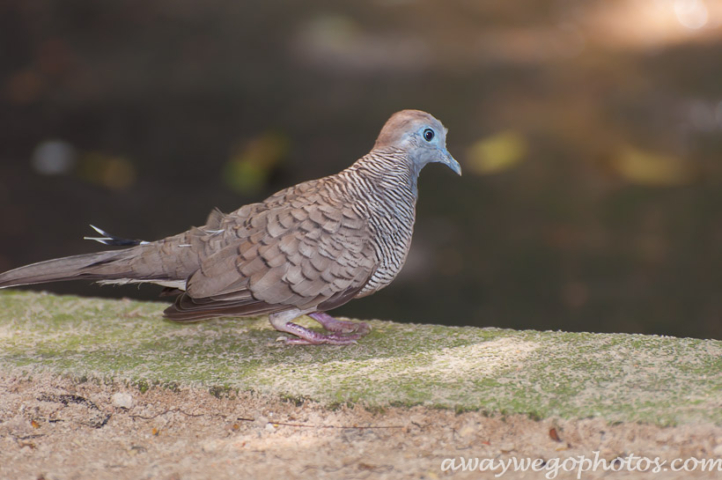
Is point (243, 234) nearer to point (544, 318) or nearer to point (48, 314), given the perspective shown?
point (48, 314)

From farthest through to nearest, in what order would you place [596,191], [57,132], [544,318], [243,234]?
[57,132] < [596,191] < [544,318] < [243,234]

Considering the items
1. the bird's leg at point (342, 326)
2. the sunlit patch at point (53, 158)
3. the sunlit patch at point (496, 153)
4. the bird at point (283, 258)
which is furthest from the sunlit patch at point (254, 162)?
the bird at point (283, 258)

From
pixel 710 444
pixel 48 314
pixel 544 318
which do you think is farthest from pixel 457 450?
pixel 544 318

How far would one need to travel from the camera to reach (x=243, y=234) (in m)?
3.24

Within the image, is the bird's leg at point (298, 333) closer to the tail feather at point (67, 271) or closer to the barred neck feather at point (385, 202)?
the barred neck feather at point (385, 202)

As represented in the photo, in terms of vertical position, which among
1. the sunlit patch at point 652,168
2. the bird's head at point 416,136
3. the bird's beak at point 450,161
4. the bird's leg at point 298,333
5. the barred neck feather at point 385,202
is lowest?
the bird's leg at point 298,333

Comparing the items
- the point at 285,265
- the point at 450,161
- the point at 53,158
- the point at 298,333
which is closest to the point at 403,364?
the point at 298,333

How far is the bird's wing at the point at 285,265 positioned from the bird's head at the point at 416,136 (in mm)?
439

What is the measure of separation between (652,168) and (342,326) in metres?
5.04

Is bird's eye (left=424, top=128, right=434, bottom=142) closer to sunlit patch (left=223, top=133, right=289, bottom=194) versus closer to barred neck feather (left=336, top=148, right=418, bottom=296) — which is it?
barred neck feather (left=336, top=148, right=418, bottom=296)

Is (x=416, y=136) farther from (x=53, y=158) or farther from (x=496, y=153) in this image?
(x=53, y=158)

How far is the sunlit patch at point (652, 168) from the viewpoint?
7.32 metres

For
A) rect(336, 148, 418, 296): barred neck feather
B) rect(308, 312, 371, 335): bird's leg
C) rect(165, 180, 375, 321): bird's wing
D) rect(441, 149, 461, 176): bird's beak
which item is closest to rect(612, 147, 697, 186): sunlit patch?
rect(441, 149, 461, 176): bird's beak

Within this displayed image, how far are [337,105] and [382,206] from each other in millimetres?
5414
